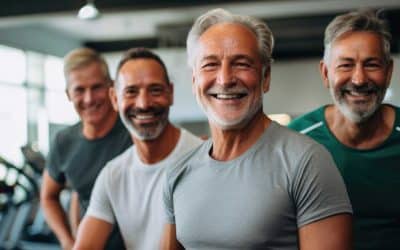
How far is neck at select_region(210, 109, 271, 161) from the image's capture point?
1379mm

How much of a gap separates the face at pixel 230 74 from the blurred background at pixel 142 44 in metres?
5.91

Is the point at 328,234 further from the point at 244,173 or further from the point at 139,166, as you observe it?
the point at 139,166

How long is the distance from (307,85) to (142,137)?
8.57 metres

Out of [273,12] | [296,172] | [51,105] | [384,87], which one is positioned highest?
[273,12]

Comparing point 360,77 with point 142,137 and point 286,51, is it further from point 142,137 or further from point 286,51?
point 286,51

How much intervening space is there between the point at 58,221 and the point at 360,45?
1.59 m

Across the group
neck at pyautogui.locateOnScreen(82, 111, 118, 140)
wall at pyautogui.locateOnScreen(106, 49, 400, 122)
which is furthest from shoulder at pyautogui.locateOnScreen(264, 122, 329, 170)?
wall at pyautogui.locateOnScreen(106, 49, 400, 122)

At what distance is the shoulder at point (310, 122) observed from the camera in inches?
73.1

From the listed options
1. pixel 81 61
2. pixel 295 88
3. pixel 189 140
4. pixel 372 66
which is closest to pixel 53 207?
pixel 81 61

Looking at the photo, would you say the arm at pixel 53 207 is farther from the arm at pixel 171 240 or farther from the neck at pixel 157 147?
the arm at pixel 171 240

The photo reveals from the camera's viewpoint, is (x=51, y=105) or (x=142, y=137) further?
(x=51, y=105)

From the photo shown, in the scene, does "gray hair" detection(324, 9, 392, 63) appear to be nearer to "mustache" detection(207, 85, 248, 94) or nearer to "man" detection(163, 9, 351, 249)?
"man" detection(163, 9, 351, 249)

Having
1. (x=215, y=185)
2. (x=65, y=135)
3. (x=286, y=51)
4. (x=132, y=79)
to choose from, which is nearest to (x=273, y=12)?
(x=286, y=51)

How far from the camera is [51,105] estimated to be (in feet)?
32.1
